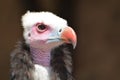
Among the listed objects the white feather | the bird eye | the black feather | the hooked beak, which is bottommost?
the black feather

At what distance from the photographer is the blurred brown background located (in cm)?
411

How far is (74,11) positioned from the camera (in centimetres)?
419

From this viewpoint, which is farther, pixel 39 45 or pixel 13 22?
pixel 13 22

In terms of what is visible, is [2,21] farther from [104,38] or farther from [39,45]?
[39,45]

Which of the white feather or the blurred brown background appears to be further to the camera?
the blurred brown background

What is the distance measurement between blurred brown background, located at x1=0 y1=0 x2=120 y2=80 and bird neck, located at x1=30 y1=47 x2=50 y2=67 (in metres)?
1.49

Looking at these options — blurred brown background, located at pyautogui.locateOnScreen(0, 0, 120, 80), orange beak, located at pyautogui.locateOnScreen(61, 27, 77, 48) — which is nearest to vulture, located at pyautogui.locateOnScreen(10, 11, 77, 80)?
orange beak, located at pyautogui.locateOnScreen(61, 27, 77, 48)

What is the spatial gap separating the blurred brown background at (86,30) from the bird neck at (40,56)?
149 cm

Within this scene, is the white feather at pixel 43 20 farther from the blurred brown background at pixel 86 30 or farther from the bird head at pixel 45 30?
the blurred brown background at pixel 86 30

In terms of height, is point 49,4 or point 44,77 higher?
point 49,4

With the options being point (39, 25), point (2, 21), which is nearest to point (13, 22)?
point (2, 21)

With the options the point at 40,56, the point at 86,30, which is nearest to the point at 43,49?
the point at 40,56

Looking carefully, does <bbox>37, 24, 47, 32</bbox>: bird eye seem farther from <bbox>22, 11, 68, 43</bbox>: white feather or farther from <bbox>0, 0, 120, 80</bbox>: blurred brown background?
<bbox>0, 0, 120, 80</bbox>: blurred brown background

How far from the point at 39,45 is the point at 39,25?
75 mm
